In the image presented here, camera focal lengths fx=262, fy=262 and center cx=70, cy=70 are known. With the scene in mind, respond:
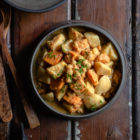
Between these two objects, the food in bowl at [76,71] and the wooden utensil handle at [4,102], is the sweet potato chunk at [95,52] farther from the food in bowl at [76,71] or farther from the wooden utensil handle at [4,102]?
the wooden utensil handle at [4,102]

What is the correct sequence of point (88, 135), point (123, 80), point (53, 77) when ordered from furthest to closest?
point (88, 135) < point (123, 80) < point (53, 77)

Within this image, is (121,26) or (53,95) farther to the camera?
(121,26)

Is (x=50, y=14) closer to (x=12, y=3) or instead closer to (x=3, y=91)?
(x=12, y=3)

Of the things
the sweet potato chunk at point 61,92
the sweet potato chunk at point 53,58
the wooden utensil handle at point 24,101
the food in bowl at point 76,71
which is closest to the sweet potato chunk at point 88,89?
the food in bowl at point 76,71

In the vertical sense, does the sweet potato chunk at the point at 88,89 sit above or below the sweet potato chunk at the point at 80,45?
below

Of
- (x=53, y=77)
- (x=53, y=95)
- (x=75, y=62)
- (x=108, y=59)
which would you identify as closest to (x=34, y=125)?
(x=53, y=95)

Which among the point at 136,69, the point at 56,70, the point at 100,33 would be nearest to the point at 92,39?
the point at 100,33
